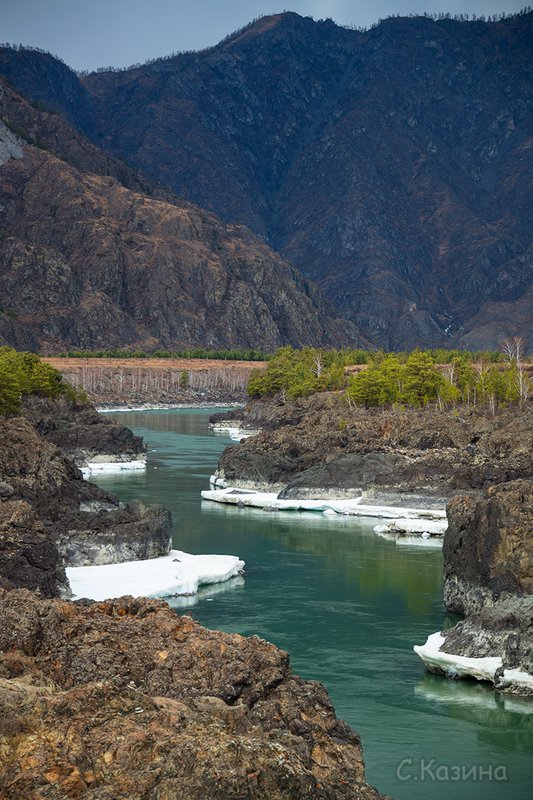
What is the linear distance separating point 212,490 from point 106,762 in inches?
2499

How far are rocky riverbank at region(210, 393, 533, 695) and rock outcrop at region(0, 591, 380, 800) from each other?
39.7 feet

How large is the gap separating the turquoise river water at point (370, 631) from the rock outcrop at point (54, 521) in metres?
4.58

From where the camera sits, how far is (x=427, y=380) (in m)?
116

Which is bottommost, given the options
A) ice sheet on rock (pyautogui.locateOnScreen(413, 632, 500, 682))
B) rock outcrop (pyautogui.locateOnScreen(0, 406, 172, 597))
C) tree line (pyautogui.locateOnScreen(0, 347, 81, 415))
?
ice sheet on rock (pyautogui.locateOnScreen(413, 632, 500, 682))

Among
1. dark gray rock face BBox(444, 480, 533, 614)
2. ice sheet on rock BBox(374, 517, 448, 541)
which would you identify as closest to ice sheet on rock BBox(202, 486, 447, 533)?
ice sheet on rock BBox(374, 517, 448, 541)

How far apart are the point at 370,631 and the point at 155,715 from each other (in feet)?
77.9

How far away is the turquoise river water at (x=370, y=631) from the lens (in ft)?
83.4

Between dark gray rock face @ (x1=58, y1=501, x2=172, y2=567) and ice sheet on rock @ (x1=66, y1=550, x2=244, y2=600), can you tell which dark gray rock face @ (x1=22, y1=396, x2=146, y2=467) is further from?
ice sheet on rock @ (x1=66, y1=550, x2=244, y2=600)

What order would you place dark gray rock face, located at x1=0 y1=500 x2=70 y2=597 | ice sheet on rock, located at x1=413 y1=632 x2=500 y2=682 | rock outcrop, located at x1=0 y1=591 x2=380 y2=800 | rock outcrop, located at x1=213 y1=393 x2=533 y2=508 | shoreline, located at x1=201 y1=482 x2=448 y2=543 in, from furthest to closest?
rock outcrop, located at x1=213 y1=393 x2=533 y2=508 < shoreline, located at x1=201 y1=482 x2=448 y2=543 < dark gray rock face, located at x1=0 y1=500 x2=70 y2=597 < ice sheet on rock, located at x1=413 y1=632 x2=500 y2=682 < rock outcrop, located at x1=0 y1=591 x2=380 y2=800

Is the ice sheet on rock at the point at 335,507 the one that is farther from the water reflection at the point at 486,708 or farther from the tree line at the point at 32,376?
the tree line at the point at 32,376

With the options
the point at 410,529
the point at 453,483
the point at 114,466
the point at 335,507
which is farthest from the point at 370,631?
the point at 114,466

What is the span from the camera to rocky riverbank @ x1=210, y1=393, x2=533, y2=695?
31.5 m

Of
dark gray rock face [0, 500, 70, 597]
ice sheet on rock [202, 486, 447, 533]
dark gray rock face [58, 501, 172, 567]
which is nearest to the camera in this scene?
dark gray rock face [0, 500, 70, 597]

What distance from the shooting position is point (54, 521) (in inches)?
1925
